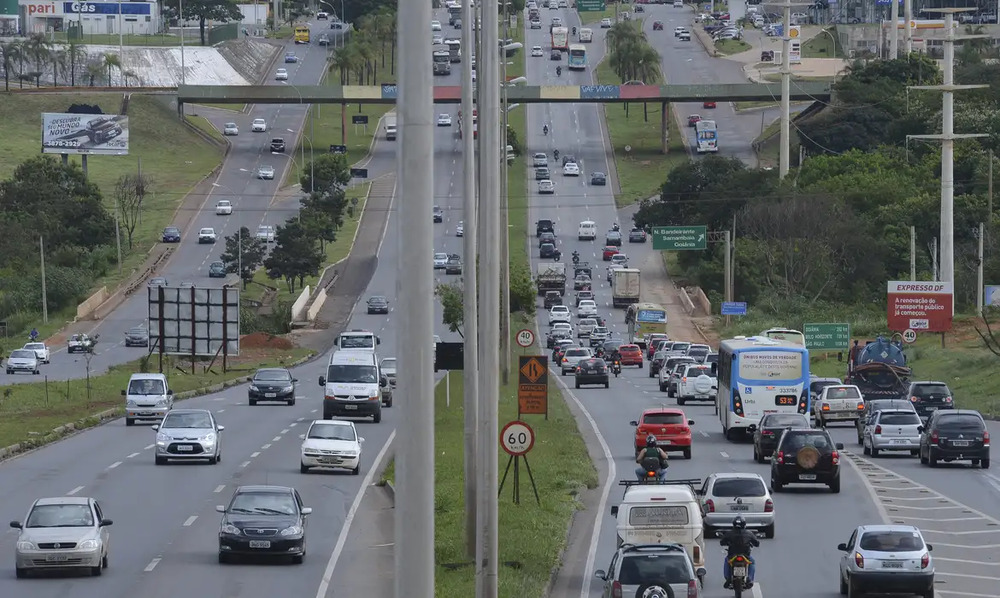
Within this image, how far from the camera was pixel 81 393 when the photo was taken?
7200cm

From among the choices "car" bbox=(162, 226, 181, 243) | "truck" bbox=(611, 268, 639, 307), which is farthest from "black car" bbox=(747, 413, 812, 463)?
"car" bbox=(162, 226, 181, 243)

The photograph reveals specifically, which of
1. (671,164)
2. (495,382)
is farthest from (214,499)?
(671,164)

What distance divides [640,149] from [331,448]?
126m

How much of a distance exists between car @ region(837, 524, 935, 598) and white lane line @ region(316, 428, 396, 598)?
26.9 feet

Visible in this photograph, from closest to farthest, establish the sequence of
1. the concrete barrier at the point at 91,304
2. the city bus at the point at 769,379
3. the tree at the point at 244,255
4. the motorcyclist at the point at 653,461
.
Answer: the motorcyclist at the point at 653,461, the city bus at the point at 769,379, the concrete barrier at the point at 91,304, the tree at the point at 244,255

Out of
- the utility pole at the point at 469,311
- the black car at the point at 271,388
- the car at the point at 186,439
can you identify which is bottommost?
the black car at the point at 271,388

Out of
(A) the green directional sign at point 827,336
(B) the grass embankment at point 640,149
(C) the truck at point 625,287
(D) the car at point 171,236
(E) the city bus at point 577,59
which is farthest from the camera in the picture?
(E) the city bus at point 577,59

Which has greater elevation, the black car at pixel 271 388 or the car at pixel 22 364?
the black car at pixel 271 388

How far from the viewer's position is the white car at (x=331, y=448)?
4338 cm

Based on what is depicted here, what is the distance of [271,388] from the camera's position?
67562 millimetres

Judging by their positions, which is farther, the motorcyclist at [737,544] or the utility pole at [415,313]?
the motorcyclist at [737,544]

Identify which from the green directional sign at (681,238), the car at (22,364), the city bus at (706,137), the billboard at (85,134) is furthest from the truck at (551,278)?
the billboard at (85,134)

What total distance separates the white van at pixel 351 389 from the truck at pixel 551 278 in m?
59.6

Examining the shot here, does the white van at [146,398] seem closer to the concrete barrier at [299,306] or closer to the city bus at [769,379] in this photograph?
the city bus at [769,379]
